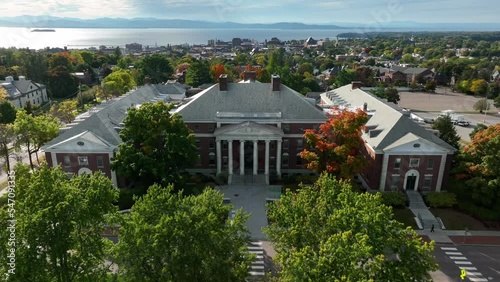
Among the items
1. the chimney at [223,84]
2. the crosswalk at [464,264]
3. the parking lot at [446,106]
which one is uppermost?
the chimney at [223,84]

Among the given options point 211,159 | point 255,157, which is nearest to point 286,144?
point 255,157

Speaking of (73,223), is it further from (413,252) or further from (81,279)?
(413,252)

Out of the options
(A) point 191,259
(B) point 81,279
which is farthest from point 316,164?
(B) point 81,279

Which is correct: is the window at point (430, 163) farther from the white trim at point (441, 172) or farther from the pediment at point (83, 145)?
the pediment at point (83, 145)

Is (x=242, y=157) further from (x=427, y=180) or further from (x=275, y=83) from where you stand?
(x=427, y=180)

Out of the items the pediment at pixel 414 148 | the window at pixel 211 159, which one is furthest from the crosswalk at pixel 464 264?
the window at pixel 211 159

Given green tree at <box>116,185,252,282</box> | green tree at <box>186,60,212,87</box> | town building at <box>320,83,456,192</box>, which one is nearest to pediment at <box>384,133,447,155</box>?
town building at <box>320,83,456,192</box>
